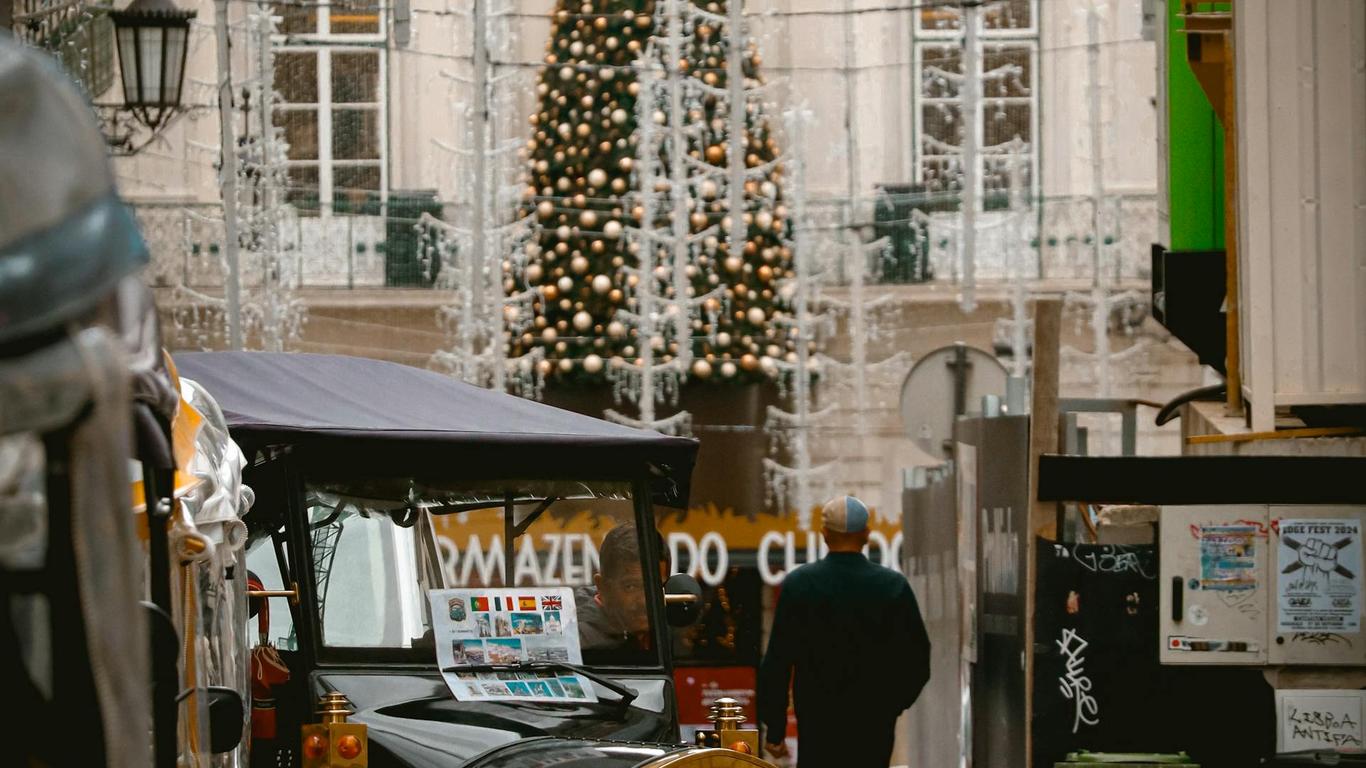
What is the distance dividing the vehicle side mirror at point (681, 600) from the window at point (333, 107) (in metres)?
13.5

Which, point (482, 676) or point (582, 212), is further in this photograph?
point (582, 212)

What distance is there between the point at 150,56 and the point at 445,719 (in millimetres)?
5802

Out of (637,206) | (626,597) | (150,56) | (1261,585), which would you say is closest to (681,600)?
(626,597)

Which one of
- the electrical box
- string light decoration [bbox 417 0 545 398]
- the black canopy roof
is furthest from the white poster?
string light decoration [bbox 417 0 545 398]

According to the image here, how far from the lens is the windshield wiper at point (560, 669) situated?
253 inches

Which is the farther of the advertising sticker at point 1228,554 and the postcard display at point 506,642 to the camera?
the advertising sticker at point 1228,554

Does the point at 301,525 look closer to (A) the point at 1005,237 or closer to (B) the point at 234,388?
(B) the point at 234,388

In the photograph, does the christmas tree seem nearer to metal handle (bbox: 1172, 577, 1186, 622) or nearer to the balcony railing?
the balcony railing

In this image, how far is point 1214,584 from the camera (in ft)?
25.1

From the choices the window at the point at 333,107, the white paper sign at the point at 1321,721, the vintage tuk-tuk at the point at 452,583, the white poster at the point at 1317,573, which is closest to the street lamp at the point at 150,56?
the vintage tuk-tuk at the point at 452,583

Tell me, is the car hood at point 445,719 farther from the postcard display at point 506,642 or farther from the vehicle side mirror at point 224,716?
the vehicle side mirror at point 224,716

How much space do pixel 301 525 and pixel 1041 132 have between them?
1529cm

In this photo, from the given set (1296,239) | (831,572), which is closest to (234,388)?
(831,572)

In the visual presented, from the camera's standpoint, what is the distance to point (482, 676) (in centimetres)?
642
